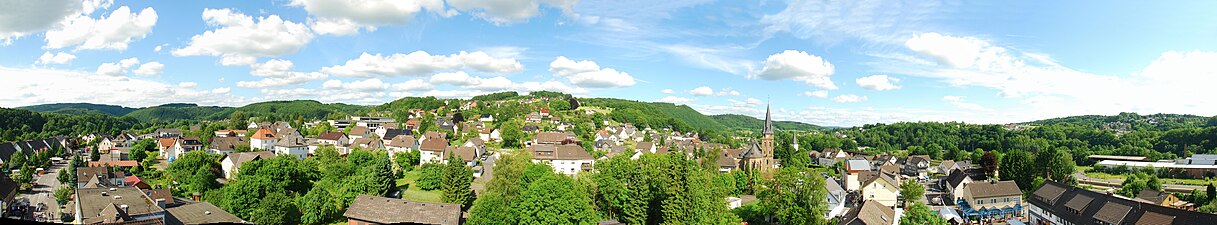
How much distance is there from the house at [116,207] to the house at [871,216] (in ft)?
114

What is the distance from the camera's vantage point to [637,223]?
28828 millimetres

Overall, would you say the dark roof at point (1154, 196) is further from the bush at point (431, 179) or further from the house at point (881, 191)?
the bush at point (431, 179)

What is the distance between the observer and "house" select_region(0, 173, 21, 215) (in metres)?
34.5

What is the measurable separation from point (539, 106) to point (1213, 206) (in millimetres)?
105027

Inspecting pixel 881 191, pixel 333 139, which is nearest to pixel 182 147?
pixel 333 139

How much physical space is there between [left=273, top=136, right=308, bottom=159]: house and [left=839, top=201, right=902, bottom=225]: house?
52.6 meters

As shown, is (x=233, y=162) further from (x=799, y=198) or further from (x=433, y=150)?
(x=799, y=198)

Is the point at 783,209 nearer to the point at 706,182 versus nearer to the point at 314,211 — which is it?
the point at 706,182

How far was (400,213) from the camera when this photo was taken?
31.1 m

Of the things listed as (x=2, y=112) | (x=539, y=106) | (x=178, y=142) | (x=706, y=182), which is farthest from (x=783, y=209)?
(x=2, y=112)

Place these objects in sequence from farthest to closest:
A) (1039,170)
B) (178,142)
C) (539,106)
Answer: (539,106), (178,142), (1039,170)

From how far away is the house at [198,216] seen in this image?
29.7 metres

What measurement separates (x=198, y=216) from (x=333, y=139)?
129 ft

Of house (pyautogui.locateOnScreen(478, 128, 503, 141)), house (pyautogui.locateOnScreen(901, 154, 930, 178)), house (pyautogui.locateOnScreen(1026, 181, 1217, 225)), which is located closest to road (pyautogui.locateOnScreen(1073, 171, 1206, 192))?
house (pyautogui.locateOnScreen(901, 154, 930, 178))
